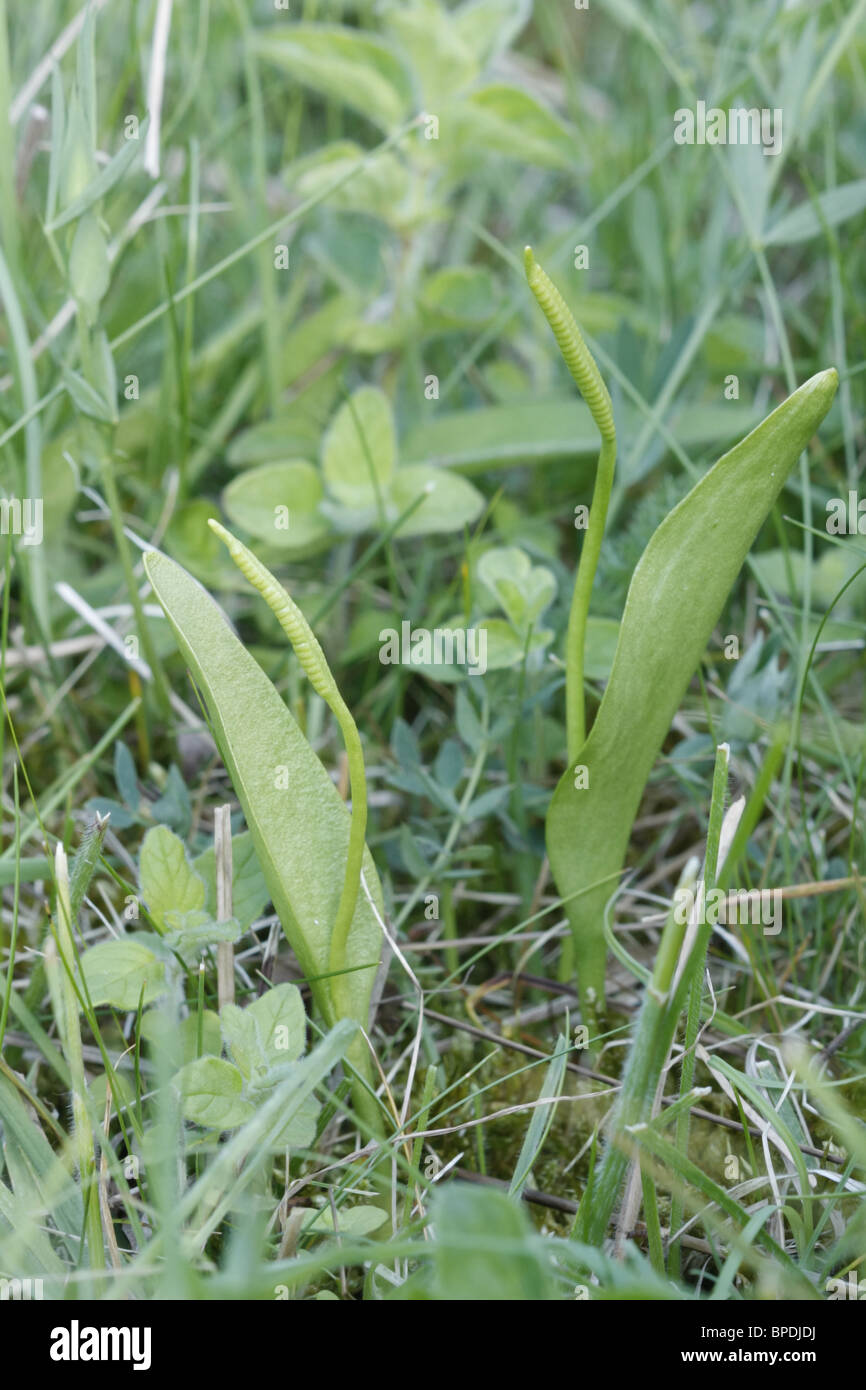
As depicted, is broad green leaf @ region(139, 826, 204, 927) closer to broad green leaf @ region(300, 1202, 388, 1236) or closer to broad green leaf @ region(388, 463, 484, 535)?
broad green leaf @ region(300, 1202, 388, 1236)

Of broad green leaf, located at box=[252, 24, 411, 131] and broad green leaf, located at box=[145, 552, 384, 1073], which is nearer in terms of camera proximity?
broad green leaf, located at box=[145, 552, 384, 1073]

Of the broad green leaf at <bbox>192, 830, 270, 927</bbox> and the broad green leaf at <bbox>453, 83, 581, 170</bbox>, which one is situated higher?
the broad green leaf at <bbox>453, 83, 581, 170</bbox>

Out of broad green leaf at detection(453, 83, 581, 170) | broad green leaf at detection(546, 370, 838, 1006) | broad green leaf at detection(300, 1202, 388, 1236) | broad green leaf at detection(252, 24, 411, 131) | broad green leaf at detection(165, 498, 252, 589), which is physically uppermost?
broad green leaf at detection(252, 24, 411, 131)

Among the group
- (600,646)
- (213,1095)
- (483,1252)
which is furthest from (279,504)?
(483,1252)

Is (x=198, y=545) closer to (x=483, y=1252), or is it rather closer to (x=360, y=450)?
(x=360, y=450)

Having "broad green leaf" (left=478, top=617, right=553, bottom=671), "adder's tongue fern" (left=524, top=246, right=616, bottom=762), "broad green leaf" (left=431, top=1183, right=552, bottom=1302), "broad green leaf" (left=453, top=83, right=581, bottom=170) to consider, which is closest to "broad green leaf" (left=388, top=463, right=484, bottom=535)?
"broad green leaf" (left=478, top=617, right=553, bottom=671)

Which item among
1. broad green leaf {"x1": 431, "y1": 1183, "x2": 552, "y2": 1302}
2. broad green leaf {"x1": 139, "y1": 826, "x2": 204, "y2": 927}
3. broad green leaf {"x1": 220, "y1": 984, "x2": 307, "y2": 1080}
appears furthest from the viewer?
broad green leaf {"x1": 139, "y1": 826, "x2": 204, "y2": 927}
